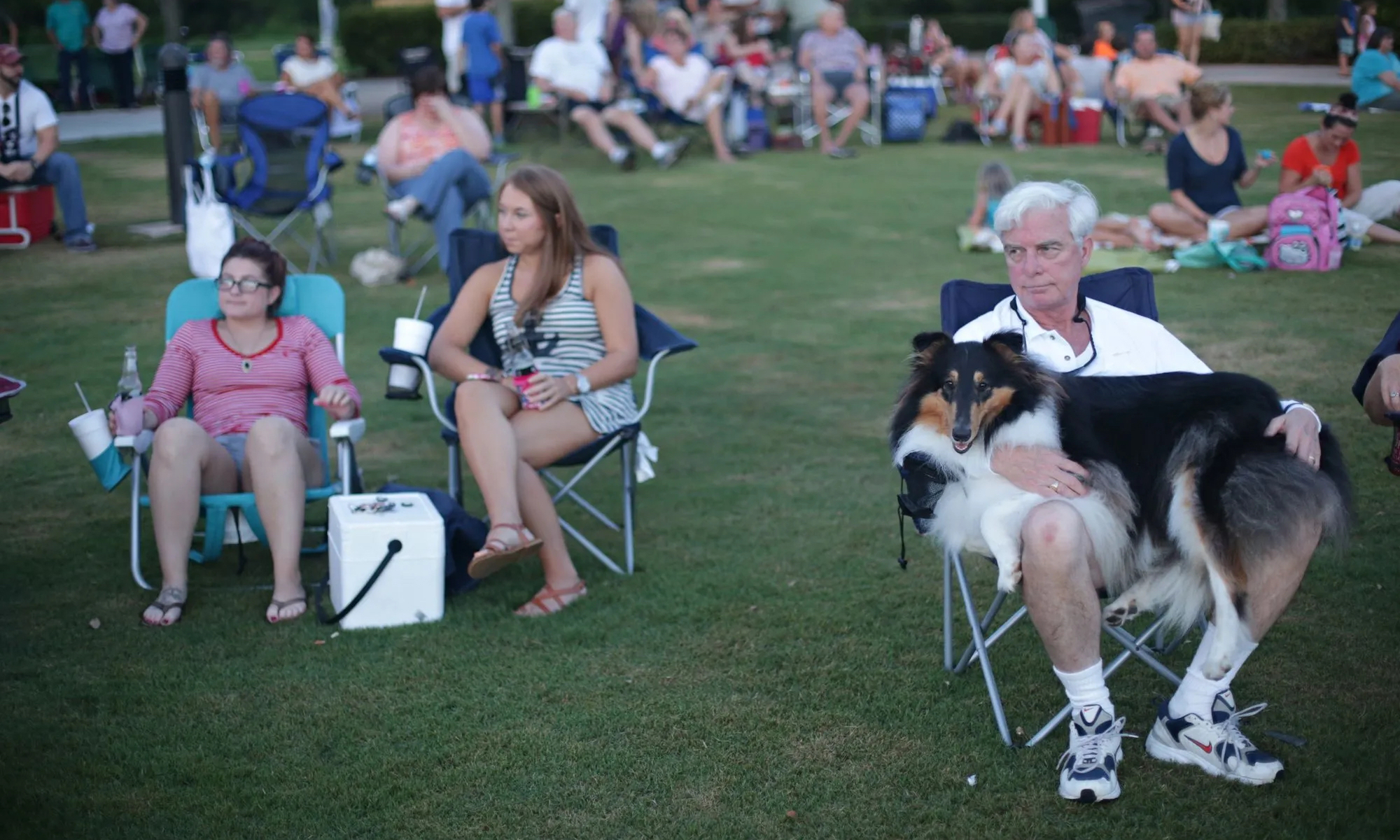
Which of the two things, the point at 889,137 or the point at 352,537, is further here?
the point at 889,137

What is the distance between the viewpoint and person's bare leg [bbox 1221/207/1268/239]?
7.91 metres

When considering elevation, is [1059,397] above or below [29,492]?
above

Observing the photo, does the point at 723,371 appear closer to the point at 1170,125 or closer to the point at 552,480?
the point at 552,480

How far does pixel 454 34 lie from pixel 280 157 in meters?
7.46

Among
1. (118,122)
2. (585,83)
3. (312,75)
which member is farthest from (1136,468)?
(118,122)

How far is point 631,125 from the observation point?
13.4m

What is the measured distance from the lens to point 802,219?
10.2 metres

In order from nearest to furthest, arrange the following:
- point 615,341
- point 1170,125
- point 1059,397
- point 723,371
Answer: point 1059,397 < point 615,341 < point 723,371 < point 1170,125

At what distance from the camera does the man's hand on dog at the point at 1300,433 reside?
2594 mm

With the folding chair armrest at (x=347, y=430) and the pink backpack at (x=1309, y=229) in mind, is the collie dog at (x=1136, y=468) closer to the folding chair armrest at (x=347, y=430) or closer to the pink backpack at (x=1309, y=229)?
the folding chair armrest at (x=347, y=430)

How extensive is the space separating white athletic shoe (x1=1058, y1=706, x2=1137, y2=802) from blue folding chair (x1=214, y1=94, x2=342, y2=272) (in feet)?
21.5

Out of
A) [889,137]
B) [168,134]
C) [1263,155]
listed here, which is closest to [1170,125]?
[889,137]

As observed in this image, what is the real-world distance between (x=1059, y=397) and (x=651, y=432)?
117 inches

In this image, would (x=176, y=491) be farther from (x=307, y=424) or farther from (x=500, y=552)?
(x=500, y=552)
